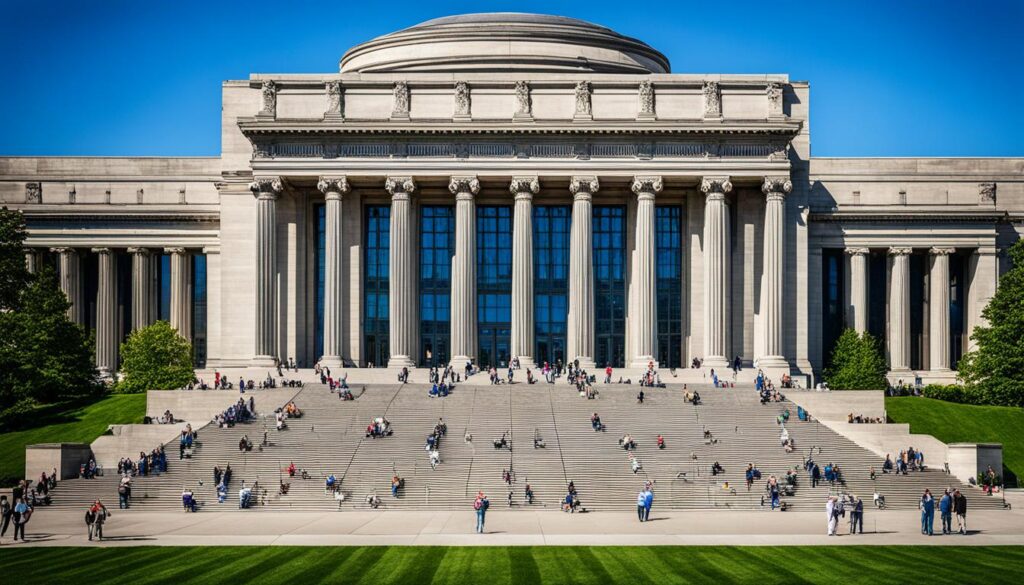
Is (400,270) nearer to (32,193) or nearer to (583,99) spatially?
(583,99)

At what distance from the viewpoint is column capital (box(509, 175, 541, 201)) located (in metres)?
97.2

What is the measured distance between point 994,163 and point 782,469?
5879 cm

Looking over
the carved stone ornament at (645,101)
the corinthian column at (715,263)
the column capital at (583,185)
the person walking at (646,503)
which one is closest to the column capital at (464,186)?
the column capital at (583,185)

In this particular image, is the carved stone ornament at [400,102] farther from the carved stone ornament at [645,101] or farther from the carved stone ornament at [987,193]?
the carved stone ornament at [987,193]

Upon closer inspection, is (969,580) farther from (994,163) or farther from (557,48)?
(994,163)

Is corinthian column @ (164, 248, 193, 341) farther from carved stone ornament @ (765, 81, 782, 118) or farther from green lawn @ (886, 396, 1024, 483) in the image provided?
green lawn @ (886, 396, 1024, 483)

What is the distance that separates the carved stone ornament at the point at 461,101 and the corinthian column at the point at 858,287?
113ft

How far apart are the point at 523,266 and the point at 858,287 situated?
98.6ft

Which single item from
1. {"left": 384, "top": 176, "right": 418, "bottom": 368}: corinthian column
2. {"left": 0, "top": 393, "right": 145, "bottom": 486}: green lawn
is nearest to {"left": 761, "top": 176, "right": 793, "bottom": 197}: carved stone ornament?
{"left": 384, "top": 176, "right": 418, "bottom": 368}: corinthian column

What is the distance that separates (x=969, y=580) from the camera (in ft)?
132

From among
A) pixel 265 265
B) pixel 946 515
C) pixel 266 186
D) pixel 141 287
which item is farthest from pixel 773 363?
pixel 141 287

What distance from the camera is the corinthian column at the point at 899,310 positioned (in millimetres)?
108750

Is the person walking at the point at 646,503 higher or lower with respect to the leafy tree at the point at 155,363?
lower

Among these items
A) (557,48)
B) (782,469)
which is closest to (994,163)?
(557,48)
